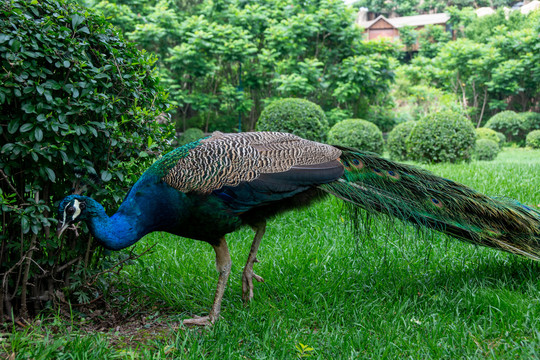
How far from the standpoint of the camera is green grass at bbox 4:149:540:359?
236 cm

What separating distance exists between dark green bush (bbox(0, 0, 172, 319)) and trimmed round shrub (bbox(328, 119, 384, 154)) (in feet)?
24.9

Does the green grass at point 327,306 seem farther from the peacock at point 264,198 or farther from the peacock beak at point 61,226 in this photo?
the peacock beak at point 61,226

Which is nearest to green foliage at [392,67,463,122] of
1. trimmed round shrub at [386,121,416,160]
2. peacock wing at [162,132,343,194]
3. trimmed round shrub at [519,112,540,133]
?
trimmed round shrub at [519,112,540,133]

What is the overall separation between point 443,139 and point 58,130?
8422 millimetres

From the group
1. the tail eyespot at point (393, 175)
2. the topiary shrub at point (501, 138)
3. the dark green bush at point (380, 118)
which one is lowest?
the topiary shrub at point (501, 138)

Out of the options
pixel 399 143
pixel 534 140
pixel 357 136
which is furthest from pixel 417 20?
pixel 357 136

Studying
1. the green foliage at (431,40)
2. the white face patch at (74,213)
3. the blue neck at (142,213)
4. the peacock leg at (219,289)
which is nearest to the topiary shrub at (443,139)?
the peacock leg at (219,289)

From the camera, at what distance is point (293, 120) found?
27.8 feet

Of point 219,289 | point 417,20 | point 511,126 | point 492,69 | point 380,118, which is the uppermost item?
point 417,20

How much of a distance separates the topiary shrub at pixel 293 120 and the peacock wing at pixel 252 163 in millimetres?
5264

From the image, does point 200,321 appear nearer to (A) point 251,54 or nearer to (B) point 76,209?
(B) point 76,209

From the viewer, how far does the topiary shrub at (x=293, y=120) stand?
27.7ft

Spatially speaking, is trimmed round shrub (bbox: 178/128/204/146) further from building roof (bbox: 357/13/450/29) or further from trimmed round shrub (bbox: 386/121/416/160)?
building roof (bbox: 357/13/450/29)

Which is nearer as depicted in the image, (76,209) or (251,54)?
(76,209)
